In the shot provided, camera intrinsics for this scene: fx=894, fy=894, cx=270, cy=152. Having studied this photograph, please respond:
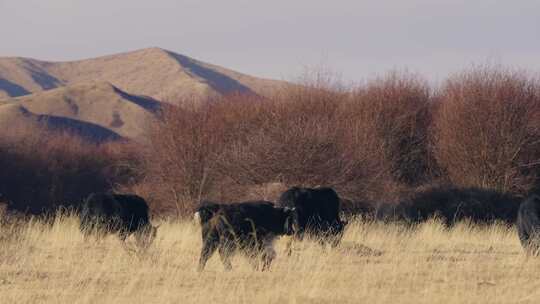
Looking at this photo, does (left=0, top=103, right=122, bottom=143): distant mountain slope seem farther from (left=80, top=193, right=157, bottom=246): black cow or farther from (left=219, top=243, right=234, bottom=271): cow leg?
(left=219, top=243, right=234, bottom=271): cow leg

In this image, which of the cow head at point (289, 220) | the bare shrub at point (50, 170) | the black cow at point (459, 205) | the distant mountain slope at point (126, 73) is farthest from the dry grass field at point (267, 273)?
the distant mountain slope at point (126, 73)

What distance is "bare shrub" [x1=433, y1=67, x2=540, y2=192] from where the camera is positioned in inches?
1266

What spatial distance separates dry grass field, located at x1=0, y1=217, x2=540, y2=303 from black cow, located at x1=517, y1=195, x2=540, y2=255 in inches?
13.8

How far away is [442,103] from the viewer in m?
34.8

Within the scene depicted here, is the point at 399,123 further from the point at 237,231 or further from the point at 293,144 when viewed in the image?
the point at 237,231

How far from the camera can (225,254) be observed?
41.2ft

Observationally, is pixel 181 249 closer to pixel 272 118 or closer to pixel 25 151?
pixel 272 118

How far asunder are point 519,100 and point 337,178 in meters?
9.32

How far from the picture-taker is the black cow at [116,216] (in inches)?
607

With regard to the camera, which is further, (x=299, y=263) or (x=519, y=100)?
(x=519, y=100)

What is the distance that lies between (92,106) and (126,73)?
67409 mm

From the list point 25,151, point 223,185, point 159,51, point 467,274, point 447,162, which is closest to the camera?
point 467,274

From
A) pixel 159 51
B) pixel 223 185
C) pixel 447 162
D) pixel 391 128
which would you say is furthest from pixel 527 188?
pixel 159 51

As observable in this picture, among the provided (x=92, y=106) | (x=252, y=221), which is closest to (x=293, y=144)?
(x=252, y=221)
